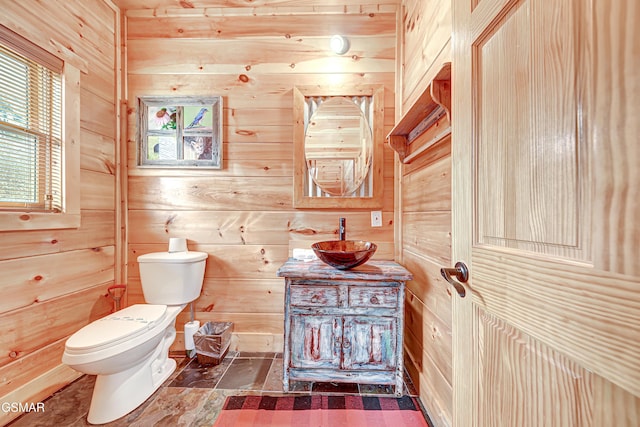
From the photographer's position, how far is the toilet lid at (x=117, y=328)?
1.22m

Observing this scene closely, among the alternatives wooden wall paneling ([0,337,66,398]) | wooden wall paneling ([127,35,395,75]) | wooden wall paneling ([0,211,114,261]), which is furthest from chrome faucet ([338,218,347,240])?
wooden wall paneling ([0,337,66,398])

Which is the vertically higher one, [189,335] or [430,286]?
[430,286]

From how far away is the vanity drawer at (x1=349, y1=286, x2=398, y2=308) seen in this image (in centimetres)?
150

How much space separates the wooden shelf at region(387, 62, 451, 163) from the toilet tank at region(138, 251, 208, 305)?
166 centimetres

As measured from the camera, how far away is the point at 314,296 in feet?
4.97

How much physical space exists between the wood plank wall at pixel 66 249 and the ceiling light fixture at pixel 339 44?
5.52 feet

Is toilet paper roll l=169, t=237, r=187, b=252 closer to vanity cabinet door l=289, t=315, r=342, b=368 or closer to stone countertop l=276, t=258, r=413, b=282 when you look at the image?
stone countertop l=276, t=258, r=413, b=282

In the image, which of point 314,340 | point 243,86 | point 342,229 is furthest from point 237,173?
point 314,340

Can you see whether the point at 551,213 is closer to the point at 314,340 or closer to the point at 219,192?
the point at 314,340

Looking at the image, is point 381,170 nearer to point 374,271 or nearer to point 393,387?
point 374,271

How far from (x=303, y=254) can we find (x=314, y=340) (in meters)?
0.57

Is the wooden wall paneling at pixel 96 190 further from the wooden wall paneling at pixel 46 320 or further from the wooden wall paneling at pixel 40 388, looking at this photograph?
the wooden wall paneling at pixel 40 388

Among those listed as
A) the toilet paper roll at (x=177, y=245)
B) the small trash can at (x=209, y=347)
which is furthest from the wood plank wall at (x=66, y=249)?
the small trash can at (x=209, y=347)

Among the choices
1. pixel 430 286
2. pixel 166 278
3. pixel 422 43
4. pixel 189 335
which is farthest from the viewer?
pixel 189 335
